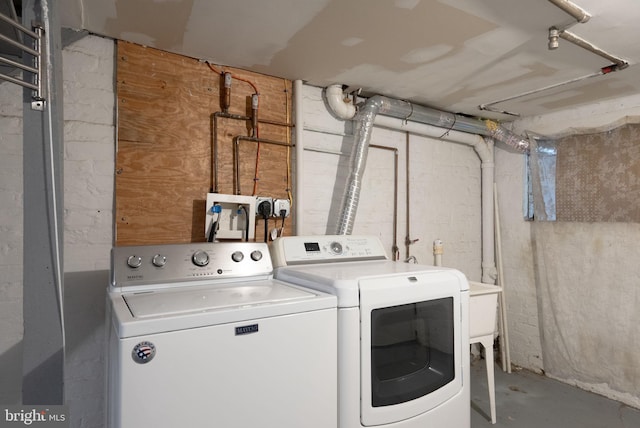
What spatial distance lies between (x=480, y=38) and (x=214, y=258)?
1669 millimetres

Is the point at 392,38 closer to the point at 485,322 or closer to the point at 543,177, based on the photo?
the point at 485,322

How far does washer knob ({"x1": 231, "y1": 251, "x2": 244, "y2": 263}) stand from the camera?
1660mm

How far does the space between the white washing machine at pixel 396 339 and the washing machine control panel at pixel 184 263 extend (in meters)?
0.16

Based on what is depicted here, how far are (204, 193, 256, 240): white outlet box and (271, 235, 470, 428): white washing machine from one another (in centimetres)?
31

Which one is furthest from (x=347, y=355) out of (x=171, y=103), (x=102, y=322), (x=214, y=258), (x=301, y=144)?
(x=171, y=103)

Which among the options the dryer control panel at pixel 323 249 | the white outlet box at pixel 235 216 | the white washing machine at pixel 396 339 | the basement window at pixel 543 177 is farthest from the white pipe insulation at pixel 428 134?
the white washing machine at pixel 396 339

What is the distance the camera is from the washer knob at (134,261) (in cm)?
146

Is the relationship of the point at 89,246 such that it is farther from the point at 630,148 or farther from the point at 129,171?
the point at 630,148

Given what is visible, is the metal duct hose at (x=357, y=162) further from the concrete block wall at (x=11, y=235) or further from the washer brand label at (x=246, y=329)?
the concrete block wall at (x=11, y=235)

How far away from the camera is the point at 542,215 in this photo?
3.05 meters

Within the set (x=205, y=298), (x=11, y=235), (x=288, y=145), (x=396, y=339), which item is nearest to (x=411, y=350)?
(x=396, y=339)
